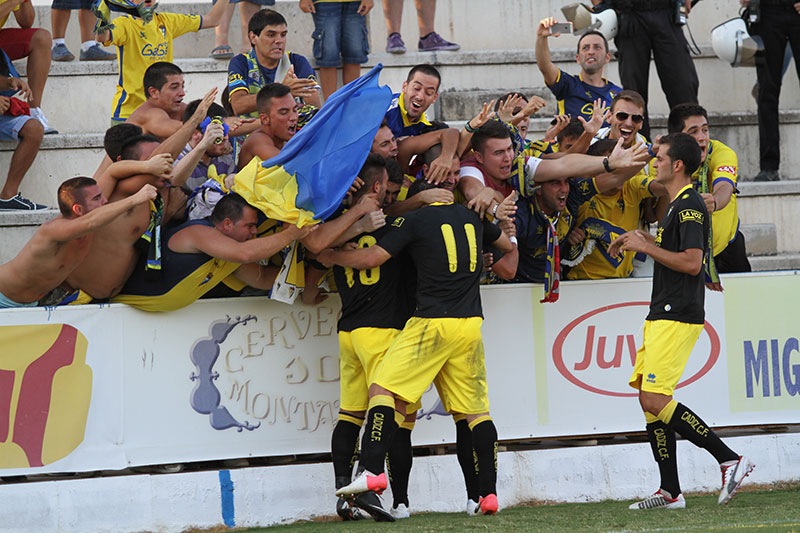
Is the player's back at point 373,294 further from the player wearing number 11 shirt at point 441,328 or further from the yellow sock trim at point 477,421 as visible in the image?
the yellow sock trim at point 477,421

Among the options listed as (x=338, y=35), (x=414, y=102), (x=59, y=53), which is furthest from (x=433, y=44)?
(x=414, y=102)

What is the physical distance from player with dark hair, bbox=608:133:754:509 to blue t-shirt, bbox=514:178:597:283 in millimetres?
925

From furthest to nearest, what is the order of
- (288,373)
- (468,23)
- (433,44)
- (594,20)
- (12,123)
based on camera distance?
(468,23), (433,44), (594,20), (12,123), (288,373)

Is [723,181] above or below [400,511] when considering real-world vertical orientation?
above

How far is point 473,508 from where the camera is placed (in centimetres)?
643

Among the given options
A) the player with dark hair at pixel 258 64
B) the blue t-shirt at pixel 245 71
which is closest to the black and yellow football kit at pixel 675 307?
the player with dark hair at pixel 258 64

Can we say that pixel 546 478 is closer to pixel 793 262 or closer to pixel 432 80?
pixel 432 80

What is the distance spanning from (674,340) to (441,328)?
1389 millimetres

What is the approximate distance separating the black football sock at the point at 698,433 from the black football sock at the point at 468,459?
3.87ft

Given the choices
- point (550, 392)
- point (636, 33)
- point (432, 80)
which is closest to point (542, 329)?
point (550, 392)

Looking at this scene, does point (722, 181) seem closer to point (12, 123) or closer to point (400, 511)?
point (400, 511)

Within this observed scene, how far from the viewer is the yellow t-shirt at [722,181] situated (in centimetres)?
758

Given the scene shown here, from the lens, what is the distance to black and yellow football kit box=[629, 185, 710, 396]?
637cm

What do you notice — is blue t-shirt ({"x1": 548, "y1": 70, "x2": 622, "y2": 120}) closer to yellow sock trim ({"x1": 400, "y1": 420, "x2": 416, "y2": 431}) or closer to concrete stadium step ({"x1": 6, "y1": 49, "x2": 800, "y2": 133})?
concrete stadium step ({"x1": 6, "y1": 49, "x2": 800, "y2": 133})
